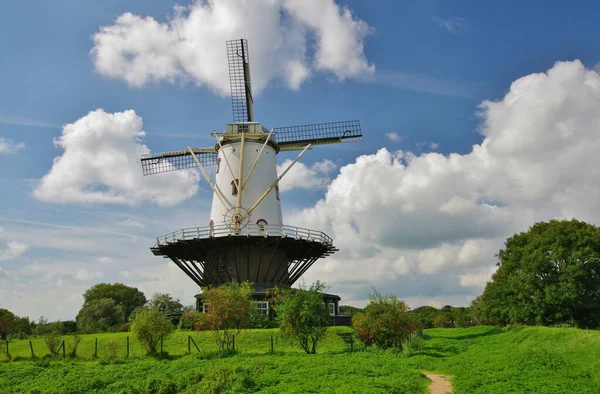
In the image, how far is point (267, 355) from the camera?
2462 centimetres

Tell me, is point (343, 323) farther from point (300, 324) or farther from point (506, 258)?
point (506, 258)

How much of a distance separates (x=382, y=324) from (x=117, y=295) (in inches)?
2127

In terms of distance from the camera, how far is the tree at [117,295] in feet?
230

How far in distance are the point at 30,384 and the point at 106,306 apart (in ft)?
143

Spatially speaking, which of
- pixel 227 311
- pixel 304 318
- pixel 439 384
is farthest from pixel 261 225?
pixel 439 384

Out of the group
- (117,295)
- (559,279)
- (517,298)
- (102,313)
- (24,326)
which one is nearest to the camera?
(559,279)

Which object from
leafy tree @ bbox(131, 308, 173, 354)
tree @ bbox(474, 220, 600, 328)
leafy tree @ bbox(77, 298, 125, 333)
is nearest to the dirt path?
leafy tree @ bbox(131, 308, 173, 354)

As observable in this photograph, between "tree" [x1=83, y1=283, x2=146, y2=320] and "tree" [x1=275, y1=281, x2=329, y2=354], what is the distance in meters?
49.8

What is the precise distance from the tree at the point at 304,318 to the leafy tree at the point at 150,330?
6252mm

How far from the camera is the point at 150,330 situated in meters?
26.0

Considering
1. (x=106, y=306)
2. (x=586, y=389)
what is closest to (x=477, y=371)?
(x=586, y=389)

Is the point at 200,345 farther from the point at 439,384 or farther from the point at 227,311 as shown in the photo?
the point at 439,384

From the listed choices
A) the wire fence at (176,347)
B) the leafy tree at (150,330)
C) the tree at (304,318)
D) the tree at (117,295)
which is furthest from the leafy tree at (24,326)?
the tree at (304,318)

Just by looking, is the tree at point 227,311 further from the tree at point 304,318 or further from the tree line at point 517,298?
the tree at point 304,318
